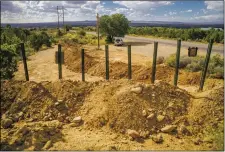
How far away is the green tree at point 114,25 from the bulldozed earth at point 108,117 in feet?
95.0

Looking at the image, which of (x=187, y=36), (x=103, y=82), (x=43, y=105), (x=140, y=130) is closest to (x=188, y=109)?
(x=140, y=130)

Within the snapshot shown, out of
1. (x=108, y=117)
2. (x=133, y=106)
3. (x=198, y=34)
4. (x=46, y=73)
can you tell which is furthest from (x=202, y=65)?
(x=198, y=34)

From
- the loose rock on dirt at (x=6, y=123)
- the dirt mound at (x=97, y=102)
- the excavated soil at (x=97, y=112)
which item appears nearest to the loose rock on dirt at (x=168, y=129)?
the excavated soil at (x=97, y=112)

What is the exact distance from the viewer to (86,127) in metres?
7.51

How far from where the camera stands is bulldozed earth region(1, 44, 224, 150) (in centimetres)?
678

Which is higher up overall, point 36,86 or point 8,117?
point 36,86

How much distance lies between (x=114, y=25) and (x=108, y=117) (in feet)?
101

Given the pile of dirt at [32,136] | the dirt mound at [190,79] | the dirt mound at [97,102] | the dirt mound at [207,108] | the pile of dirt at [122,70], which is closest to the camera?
the pile of dirt at [32,136]

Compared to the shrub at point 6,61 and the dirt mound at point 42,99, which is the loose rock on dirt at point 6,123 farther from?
the shrub at point 6,61

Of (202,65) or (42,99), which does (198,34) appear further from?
(42,99)

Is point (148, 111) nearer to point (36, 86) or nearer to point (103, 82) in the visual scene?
point (103, 82)

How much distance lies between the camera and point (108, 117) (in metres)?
7.74

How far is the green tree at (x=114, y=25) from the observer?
37.2 m

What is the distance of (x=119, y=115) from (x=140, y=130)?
80 cm
